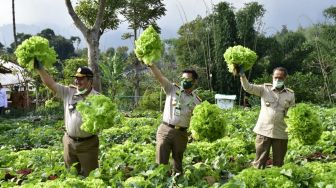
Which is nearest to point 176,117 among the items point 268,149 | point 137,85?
point 268,149

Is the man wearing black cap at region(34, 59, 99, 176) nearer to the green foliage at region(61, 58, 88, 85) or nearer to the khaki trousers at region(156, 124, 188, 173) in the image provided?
the khaki trousers at region(156, 124, 188, 173)

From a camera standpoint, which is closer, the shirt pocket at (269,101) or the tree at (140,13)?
the shirt pocket at (269,101)

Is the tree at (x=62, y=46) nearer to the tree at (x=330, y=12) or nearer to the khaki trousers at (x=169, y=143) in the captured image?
the tree at (x=330, y=12)

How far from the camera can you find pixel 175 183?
5562mm

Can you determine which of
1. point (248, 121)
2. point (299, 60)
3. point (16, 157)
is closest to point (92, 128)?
point (16, 157)

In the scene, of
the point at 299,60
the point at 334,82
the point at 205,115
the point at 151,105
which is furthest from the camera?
the point at 299,60

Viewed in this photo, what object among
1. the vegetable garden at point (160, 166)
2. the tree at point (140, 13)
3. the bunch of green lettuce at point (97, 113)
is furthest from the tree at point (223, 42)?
the bunch of green lettuce at point (97, 113)

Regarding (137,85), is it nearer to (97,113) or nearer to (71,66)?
(71,66)

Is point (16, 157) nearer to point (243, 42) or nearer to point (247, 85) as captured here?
point (247, 85)

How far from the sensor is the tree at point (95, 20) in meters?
17.4

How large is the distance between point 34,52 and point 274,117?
11.6 feet

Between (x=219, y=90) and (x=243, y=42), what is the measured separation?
4013 millimetres

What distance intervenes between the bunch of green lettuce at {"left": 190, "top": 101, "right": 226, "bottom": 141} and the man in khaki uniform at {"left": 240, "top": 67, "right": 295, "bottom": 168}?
1.10m

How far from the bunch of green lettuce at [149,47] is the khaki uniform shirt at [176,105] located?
438 mm
